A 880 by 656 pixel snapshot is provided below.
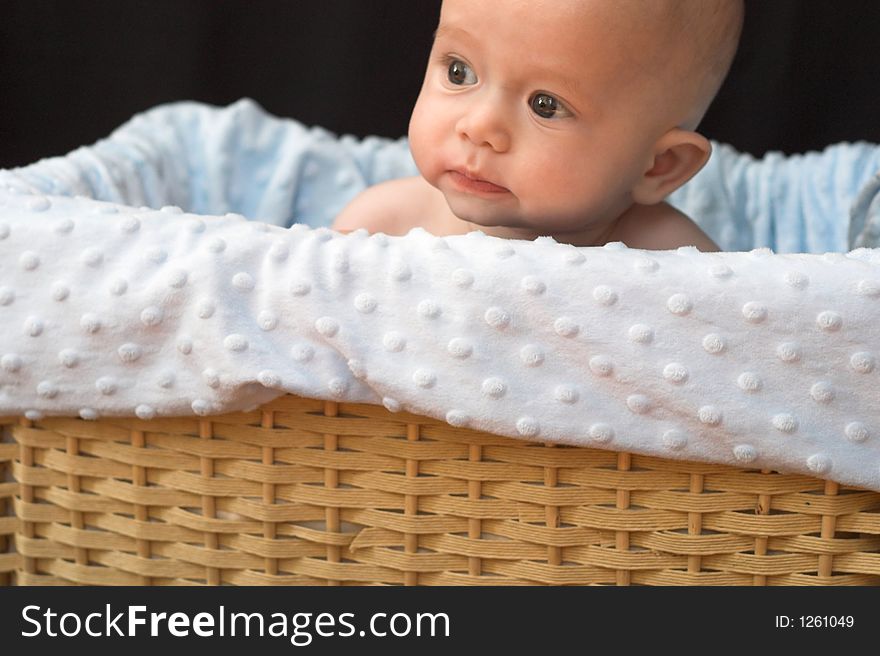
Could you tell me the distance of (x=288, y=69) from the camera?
1509 mm

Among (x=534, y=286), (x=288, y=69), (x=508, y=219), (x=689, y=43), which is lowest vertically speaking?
(x=534, y=286)

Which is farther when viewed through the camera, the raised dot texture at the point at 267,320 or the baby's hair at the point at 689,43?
the baby's hair at the point at 689,43

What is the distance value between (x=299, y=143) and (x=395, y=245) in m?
0.59

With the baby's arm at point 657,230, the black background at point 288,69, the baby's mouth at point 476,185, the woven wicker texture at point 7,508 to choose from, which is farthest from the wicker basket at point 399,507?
the black background at point 288,69

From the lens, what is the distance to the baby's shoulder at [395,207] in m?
1.06

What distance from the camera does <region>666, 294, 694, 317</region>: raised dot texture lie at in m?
0.64

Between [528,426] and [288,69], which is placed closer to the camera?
[528,426]

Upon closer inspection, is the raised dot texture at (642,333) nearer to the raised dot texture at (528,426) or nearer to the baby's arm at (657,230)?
the raised dot texture at (528,426)

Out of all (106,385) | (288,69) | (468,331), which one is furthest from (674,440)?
(288,69)

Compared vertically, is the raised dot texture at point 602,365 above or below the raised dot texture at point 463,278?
below

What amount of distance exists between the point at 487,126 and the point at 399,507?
0.26m

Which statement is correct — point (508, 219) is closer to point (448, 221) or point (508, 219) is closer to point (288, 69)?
point (448, 221)

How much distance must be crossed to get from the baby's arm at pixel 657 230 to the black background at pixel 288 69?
472 millimetres

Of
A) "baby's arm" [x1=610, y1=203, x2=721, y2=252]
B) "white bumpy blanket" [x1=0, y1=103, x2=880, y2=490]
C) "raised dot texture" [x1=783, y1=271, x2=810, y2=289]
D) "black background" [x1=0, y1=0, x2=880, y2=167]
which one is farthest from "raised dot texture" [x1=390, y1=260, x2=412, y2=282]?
"black background" [x1=0, y1=0, x2=880, y2=167]
